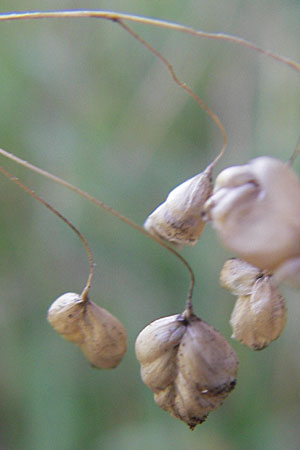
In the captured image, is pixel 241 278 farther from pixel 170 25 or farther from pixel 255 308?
pixel 170 25

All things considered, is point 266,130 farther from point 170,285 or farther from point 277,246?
point 277,246

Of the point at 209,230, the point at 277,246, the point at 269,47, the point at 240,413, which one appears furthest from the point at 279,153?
the point at 277,246

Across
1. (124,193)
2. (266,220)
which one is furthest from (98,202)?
(124,193)

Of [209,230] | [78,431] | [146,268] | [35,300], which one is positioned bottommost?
[78,431]

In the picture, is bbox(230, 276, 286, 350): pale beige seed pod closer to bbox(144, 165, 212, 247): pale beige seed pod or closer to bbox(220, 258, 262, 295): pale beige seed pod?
bbox(220, 258, 262, 295): pale beige seed pod

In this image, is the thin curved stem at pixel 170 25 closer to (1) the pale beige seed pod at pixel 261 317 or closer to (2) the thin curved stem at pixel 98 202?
(2) the thin curved stem at pixel 98 202

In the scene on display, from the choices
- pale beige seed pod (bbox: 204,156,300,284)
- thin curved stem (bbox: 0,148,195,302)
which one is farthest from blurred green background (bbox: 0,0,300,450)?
pale beige seed pod (bbox: 204,156,300,284)

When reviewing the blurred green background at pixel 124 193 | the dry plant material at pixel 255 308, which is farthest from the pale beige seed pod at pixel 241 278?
the blurred green background at pixel 124 193
